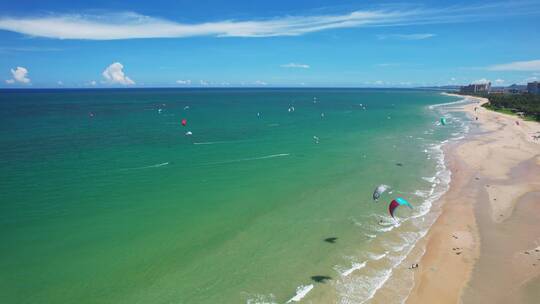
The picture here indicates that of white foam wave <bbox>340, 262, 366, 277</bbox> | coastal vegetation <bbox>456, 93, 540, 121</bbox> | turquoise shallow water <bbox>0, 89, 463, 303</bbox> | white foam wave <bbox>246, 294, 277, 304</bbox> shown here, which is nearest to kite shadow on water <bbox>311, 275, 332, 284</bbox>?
turquoise shallow water <bbox>0, 89, 463, 303</bbox>

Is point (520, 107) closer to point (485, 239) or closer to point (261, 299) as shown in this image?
point (485, 239)

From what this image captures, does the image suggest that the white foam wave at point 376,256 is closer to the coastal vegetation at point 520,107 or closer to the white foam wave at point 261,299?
the white foam wave at point 261,299

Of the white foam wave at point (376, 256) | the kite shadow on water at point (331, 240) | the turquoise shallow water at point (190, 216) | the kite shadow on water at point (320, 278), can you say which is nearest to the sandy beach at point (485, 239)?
the white foam wave at point (376, 256)

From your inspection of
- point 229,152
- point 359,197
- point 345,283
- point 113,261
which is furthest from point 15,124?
point 345,283

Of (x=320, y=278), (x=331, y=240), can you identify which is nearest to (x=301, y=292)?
(x=320, y=278)

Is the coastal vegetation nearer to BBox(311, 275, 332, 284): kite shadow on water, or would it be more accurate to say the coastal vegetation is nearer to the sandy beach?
the sandy beach

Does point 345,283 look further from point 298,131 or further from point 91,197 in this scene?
point 298,131
